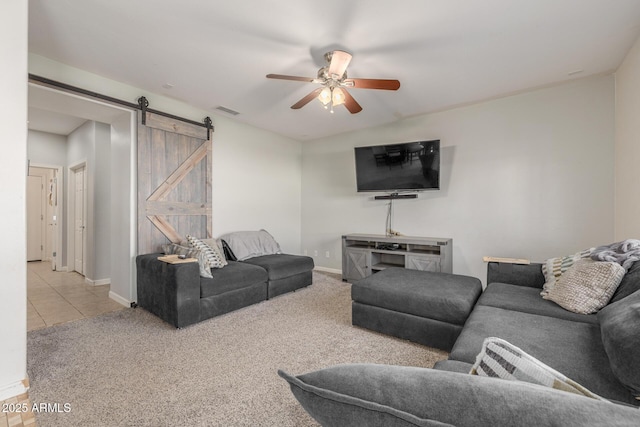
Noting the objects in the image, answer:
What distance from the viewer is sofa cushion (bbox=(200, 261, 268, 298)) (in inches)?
114

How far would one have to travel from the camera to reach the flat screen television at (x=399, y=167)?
157 inches

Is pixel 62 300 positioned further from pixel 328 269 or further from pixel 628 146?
pixel 628 146

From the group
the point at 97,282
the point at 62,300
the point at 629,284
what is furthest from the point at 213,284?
the point at 629,284

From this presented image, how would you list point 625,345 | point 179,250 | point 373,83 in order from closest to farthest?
point 625,345, point 373,83, point 179,250

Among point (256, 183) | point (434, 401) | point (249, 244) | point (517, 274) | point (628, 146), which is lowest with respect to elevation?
point (517, 274)

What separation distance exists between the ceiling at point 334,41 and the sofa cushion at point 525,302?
2.13m

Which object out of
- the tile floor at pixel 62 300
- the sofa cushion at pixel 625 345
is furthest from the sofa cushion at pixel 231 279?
the sofa cushion at pixel 625 345

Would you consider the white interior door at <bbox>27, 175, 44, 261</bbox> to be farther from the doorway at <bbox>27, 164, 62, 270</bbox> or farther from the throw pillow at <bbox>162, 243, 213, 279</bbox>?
the throw pillow at <bbox>162, 243, 213, 279</bbox>

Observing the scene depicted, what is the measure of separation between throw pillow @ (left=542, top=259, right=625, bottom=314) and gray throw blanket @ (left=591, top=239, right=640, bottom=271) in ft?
0.31

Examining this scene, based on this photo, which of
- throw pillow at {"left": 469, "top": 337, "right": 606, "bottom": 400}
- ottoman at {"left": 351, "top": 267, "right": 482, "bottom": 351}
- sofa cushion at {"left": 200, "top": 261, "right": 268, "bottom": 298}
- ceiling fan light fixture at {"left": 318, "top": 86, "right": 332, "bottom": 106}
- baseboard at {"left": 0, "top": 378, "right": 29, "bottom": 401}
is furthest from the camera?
sofa cushion at {"left": 200, "top": 261, "right": 268, "bottom": 298}

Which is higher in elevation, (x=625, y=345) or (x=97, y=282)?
(x=625, y=345)

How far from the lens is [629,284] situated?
170 cm

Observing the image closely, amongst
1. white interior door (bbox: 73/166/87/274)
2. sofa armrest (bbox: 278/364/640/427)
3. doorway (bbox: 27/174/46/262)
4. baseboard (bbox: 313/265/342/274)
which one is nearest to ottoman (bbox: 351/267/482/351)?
sofa armrest (bbox: 278/364/640/427)

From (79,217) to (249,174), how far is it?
125 inches
